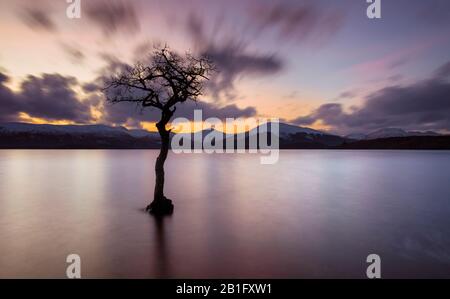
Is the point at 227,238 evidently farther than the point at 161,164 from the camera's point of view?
No

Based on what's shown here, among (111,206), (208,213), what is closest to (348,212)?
(208,213)

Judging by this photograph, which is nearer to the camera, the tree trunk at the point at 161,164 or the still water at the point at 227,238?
the still water at the point at 227,238

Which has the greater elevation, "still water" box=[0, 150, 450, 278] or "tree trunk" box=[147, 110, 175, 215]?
"tree trunk" box=[147, 110, 175, 215]

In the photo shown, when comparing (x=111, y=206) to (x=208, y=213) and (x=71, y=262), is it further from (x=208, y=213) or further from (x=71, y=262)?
(x=71, y=262)

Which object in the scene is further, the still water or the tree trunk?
the tree trunk

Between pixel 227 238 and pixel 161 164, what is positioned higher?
pixel 161 164

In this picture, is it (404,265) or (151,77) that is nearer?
(404,265)

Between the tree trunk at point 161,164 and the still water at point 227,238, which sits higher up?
the tree trunk at point 161,164
